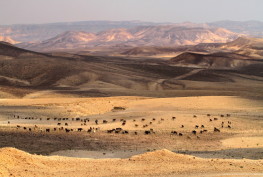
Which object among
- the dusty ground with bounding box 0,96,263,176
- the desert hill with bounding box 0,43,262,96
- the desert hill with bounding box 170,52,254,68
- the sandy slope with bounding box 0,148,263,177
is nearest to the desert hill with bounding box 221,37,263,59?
the desert hill with bounding box 170,52,254,68


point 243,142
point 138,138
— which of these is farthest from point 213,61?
point 138,138

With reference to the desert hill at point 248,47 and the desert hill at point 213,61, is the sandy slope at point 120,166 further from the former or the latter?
the desert hill at point 248,47

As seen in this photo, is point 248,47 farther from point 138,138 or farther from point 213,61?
point 138,138

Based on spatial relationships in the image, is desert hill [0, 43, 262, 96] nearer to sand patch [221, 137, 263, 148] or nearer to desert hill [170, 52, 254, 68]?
desert hill [170, 52, 254, 68]

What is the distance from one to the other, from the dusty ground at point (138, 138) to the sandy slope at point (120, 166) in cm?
4

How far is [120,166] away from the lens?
17125 millimetres

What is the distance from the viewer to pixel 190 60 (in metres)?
117

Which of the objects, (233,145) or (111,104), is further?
(111,104)

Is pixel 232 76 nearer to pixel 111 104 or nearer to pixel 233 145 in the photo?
pixel 111 104

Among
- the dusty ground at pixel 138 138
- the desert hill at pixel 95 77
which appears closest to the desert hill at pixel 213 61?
the desert hill at pixel 95 77

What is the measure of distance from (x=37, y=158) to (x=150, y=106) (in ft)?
73.9

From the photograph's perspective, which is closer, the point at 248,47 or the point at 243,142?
the point at 243,142

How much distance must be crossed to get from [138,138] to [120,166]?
864cm

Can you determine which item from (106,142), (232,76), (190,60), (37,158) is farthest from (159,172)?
(190,60)
